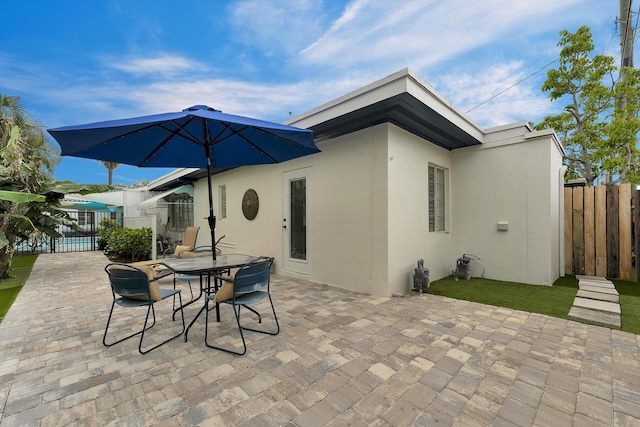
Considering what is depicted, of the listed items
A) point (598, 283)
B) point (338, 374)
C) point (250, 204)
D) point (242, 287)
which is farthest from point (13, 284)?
point (598, 283)

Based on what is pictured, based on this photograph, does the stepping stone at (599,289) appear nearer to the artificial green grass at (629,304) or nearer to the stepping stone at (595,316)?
the artificial green grass at (629,304)

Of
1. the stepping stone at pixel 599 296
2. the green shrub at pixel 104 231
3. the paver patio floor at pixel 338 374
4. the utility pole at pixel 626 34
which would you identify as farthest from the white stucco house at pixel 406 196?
the green shrub at pixel 104 231

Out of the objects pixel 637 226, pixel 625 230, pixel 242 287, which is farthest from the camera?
pixel 625 230

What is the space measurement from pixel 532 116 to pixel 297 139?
45.2 ft

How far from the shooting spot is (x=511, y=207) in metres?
5.79

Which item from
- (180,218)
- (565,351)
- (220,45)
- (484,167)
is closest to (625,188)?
(484,167)

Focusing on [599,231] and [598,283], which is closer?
[598,283]

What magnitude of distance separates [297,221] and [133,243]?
6.55 meters

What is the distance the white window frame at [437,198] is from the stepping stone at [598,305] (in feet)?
8.29

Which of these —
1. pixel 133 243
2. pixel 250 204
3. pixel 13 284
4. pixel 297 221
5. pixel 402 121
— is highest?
pixel 402 121

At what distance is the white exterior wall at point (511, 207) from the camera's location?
540 centimetres

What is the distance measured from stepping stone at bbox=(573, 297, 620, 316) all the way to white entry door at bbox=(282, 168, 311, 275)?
4478 millimetres

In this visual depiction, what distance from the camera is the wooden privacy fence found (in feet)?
18.5

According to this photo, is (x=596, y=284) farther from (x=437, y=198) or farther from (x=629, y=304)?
(x=437, y=198)
